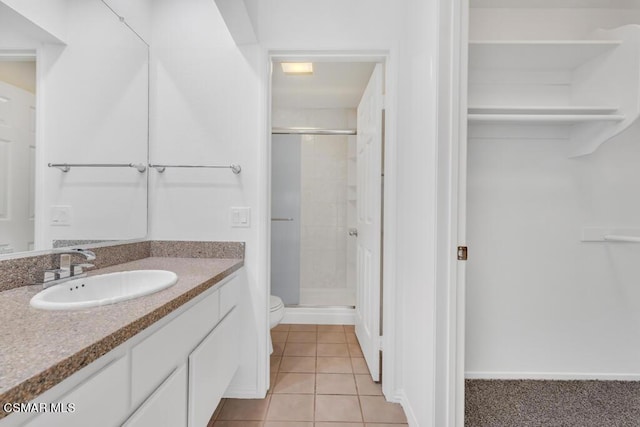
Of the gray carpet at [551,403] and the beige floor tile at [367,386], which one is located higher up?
the gray carpet at [551,403]

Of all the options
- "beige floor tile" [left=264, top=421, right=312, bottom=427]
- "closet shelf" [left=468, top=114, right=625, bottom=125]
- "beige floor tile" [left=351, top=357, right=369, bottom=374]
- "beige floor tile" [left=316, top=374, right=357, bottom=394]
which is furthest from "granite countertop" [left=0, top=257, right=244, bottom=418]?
"closet shelf" [left=468, top=114, right=625, bottom=125]

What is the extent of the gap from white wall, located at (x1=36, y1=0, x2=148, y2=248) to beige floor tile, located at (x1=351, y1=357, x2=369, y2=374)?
1599 mm

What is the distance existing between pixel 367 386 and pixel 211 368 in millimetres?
1018

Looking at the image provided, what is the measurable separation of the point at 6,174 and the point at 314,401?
67.8 inches

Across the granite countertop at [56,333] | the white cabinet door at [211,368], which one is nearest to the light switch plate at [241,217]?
the white cabinet door at [211,368]

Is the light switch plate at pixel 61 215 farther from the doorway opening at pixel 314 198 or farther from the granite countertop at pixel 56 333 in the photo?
the doorway opening at pixel 314 198

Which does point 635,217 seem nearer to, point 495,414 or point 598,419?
point 598,419

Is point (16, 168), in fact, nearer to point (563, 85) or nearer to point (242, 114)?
point (242, 114)

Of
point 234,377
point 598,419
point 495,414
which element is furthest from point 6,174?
point 598,419

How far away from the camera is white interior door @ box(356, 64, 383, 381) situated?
1935 millimetres

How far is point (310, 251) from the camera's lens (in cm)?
347

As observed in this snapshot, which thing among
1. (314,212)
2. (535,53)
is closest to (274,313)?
(314,212)

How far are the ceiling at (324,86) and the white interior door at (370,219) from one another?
1.25 feet

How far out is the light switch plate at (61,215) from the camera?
125cm
